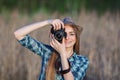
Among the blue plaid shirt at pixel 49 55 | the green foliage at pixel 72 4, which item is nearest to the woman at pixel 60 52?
the blue plaid shirt at pixel 49 55

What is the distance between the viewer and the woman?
10.6 feet

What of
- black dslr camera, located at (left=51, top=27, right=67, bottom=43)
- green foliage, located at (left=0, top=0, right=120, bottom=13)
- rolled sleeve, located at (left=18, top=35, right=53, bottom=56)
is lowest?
green foliage, located at (left=0, top=0, right=120, bottom=13)

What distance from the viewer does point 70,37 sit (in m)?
3.33

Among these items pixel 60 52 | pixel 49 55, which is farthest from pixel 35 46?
pixel 60 52

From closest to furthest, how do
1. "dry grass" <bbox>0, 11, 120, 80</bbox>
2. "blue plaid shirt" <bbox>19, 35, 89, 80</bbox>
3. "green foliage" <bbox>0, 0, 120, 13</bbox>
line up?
1. "blue plaid shirt" <bbox>19, 35, 89, 80</bbox>
2. "dry grass" <bbox>0, 11, 120, 80</bbox>
3. "green foliage" <bbox>0, 0, 120, 13</bbox>

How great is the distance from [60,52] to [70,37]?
0.45 feet

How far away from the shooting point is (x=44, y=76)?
3295mm

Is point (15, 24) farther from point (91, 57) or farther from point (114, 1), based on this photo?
point (114, 1)

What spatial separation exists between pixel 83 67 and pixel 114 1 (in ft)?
50.9

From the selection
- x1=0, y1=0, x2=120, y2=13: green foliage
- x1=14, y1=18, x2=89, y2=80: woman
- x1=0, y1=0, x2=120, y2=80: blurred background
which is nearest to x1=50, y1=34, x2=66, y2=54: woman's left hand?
x1=14, y1=18, x2=89, y2=80: woman

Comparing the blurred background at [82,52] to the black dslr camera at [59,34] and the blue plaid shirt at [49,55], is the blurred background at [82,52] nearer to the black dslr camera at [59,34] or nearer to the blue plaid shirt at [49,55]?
the blue plaid shirt at [49,55]

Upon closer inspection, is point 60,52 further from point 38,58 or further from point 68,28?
point 38,58

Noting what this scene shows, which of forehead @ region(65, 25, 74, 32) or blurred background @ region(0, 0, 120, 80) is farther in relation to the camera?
blurred background @ region(0, 0, 120, 80)

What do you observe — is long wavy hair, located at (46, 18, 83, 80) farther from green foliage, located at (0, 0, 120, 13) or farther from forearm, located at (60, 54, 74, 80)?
green foliage, located at (0, 0, 120, 13)
